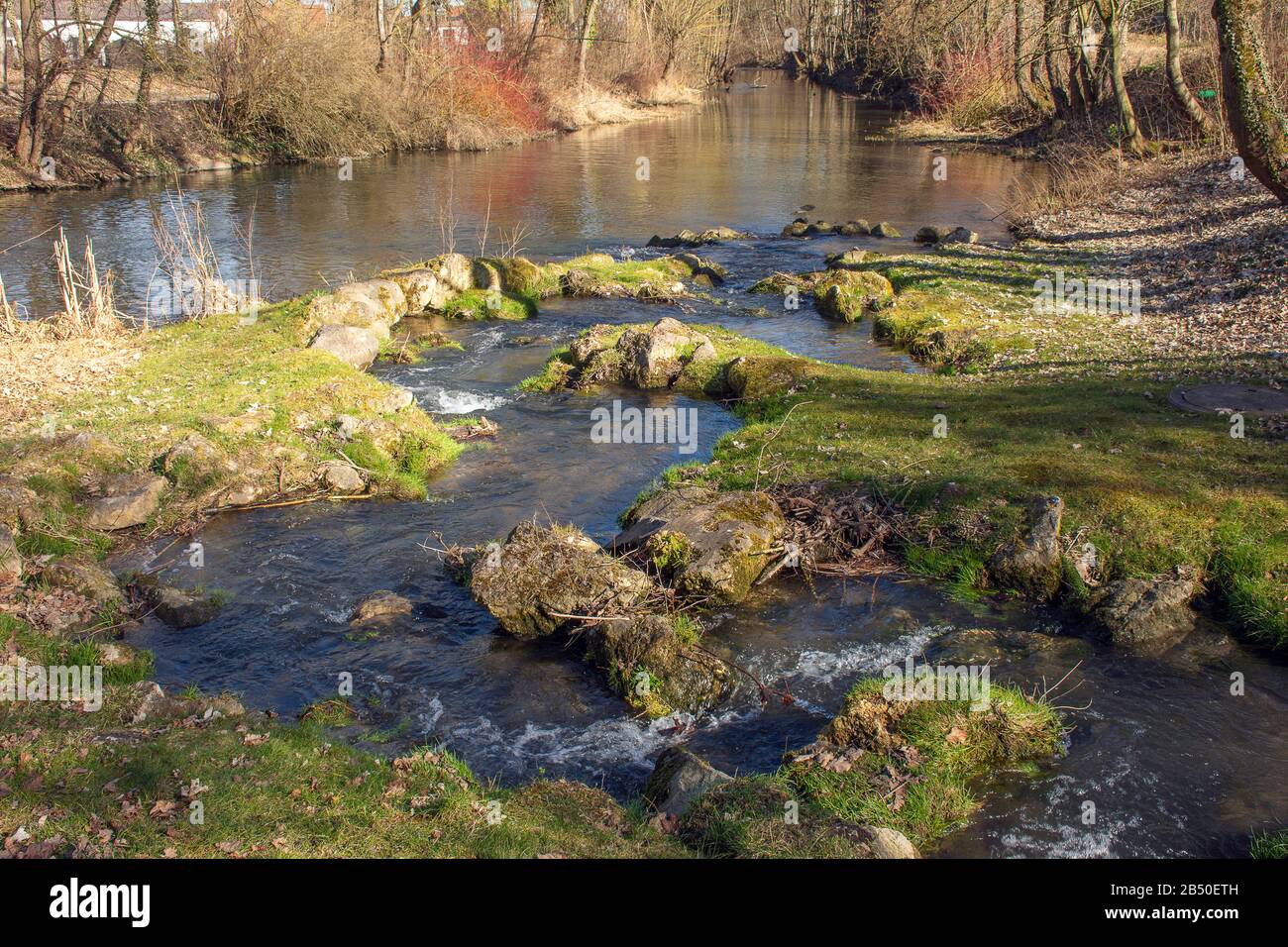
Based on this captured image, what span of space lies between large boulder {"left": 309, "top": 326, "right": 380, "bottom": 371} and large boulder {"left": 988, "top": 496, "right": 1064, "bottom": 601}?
33.7ft

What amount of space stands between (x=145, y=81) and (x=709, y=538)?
33898mm

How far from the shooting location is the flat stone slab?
11.6 meters

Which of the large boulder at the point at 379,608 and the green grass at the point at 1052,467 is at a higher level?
the green grass at the point at 1052,467

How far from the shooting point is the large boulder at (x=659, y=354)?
16016 mm

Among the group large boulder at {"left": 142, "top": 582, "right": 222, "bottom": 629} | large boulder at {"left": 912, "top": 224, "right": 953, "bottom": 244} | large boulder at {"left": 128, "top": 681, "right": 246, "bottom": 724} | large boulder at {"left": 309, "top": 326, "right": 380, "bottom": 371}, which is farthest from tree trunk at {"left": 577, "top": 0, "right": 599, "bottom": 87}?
large boulder at {"left": 128, "top": 681, "right": 246, "bottom": 724}

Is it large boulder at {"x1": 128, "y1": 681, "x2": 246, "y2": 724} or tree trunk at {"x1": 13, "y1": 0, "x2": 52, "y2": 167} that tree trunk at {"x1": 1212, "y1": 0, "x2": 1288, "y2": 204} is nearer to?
large boulder at {"x1": 128, "y1": 681, "x2": 246, "y2": 724}

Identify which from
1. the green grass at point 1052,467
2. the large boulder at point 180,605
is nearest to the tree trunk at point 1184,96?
the green grass at point 1052,467

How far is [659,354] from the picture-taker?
Answer: 16109mm

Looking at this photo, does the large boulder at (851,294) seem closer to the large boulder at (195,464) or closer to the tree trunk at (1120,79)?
the large boulder at (195,464)

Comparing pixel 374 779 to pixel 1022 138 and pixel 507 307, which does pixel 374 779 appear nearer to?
pixel 507 307

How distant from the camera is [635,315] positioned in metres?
20.7

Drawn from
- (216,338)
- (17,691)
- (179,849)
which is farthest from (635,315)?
(179,849)

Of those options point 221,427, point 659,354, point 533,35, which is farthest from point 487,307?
point 533,35

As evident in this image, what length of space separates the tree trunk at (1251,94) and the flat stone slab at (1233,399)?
4.12 m
